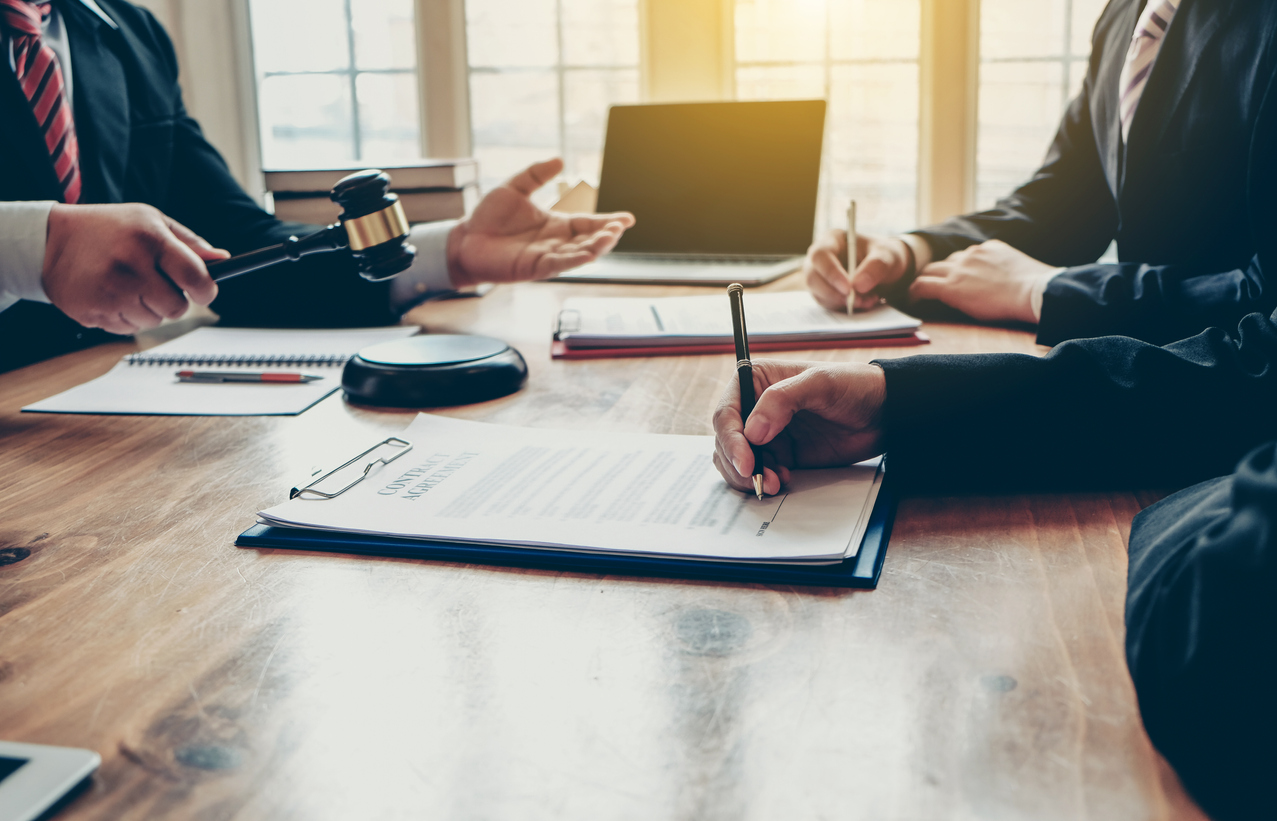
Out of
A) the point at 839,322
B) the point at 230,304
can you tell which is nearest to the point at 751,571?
the point at 839,322

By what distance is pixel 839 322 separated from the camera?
1271 millimetres

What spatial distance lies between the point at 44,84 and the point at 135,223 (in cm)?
56

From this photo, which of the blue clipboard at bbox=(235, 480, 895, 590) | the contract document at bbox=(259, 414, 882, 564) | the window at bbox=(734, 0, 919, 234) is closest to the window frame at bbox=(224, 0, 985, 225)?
the window at bbox=(734, 0, 919, 234)

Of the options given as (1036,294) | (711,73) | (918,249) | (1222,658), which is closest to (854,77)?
(711,73)

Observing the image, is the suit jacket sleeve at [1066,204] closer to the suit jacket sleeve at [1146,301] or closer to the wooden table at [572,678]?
the suit jacket sleeve at [1146,301]

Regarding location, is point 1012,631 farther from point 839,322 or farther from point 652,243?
point 652,243

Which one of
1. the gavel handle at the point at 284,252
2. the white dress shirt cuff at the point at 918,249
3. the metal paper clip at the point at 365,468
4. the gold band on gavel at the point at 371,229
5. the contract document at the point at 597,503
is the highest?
the gold band on gavel at the point at 371,229

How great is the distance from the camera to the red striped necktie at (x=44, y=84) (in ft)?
4.34

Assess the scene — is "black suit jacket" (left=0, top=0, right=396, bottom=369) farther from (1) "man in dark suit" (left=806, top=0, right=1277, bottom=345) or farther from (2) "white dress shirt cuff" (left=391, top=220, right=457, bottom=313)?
(1) "man in dark suit" (left=806, top=0, right=1277, bottom=345)

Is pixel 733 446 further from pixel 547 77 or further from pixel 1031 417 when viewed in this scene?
pixel 547 77

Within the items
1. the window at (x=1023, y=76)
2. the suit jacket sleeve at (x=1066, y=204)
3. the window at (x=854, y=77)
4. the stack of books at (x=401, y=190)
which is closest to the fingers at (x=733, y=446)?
the suit jacket sleeve at (x=1066, y=204)

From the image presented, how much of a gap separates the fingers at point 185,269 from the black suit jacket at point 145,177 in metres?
0.41

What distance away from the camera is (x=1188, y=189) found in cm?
117

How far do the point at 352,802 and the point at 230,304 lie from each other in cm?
123
